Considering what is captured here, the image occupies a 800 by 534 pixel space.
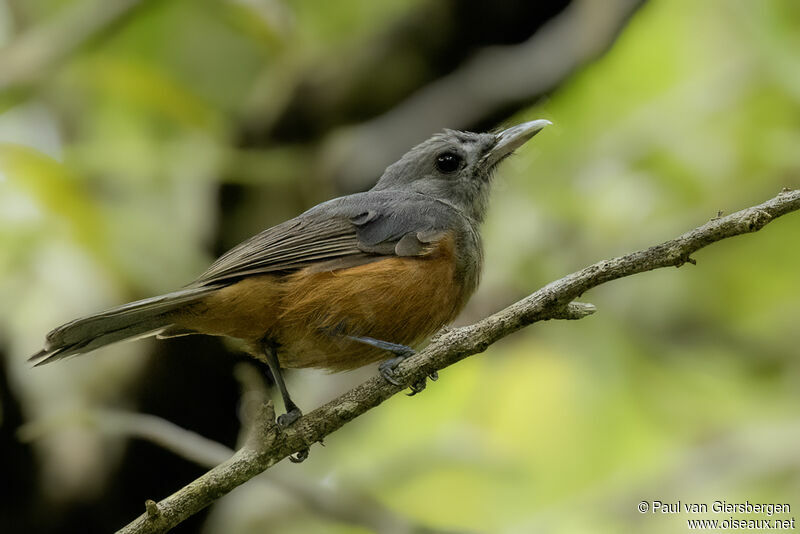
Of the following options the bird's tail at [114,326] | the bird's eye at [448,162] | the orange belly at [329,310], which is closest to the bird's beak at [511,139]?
the bird's eye at [448,162]

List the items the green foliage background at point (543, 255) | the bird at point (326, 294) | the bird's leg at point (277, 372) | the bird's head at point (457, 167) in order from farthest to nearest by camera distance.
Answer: the bird's head at point (457, 167)
the green foliage background at point (543, 255)
the bird at point (326, 294)
the bird's leg at point (277, 372)

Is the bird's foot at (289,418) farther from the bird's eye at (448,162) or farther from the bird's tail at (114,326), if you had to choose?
the bird's eye at (448,162)

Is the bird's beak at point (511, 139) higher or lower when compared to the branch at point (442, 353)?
higher

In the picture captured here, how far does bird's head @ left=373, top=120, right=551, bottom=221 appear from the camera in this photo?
4.89m

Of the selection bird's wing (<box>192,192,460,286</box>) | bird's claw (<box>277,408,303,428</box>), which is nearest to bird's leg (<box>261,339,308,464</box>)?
bird's claw (<box>277,408,303,428</box>)

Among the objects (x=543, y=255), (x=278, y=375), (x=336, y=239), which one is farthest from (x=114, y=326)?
(x=543, y=255)

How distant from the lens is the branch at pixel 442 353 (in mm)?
2477

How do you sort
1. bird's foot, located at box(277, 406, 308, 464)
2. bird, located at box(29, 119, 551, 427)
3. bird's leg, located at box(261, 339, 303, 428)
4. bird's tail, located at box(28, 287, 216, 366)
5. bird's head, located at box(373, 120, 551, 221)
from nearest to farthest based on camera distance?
bird's foot, located at box(277, 406, 308, 464), bird's tail, located at box(28, 287, 216, 366), bird's leg, located at box(261, 339, 303, 428), bird, located at box(29, 119, 551, 427), bird's head, located at box(373, 120, 551, 221)

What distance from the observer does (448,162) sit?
16.3ft

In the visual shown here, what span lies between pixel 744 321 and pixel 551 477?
1.40 meters

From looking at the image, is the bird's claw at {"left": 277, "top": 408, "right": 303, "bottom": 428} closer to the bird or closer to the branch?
the bird

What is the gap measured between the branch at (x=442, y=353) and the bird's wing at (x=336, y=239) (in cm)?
109

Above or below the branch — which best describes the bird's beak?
above

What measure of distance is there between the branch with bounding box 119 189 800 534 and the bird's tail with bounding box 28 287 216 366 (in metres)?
0.91
